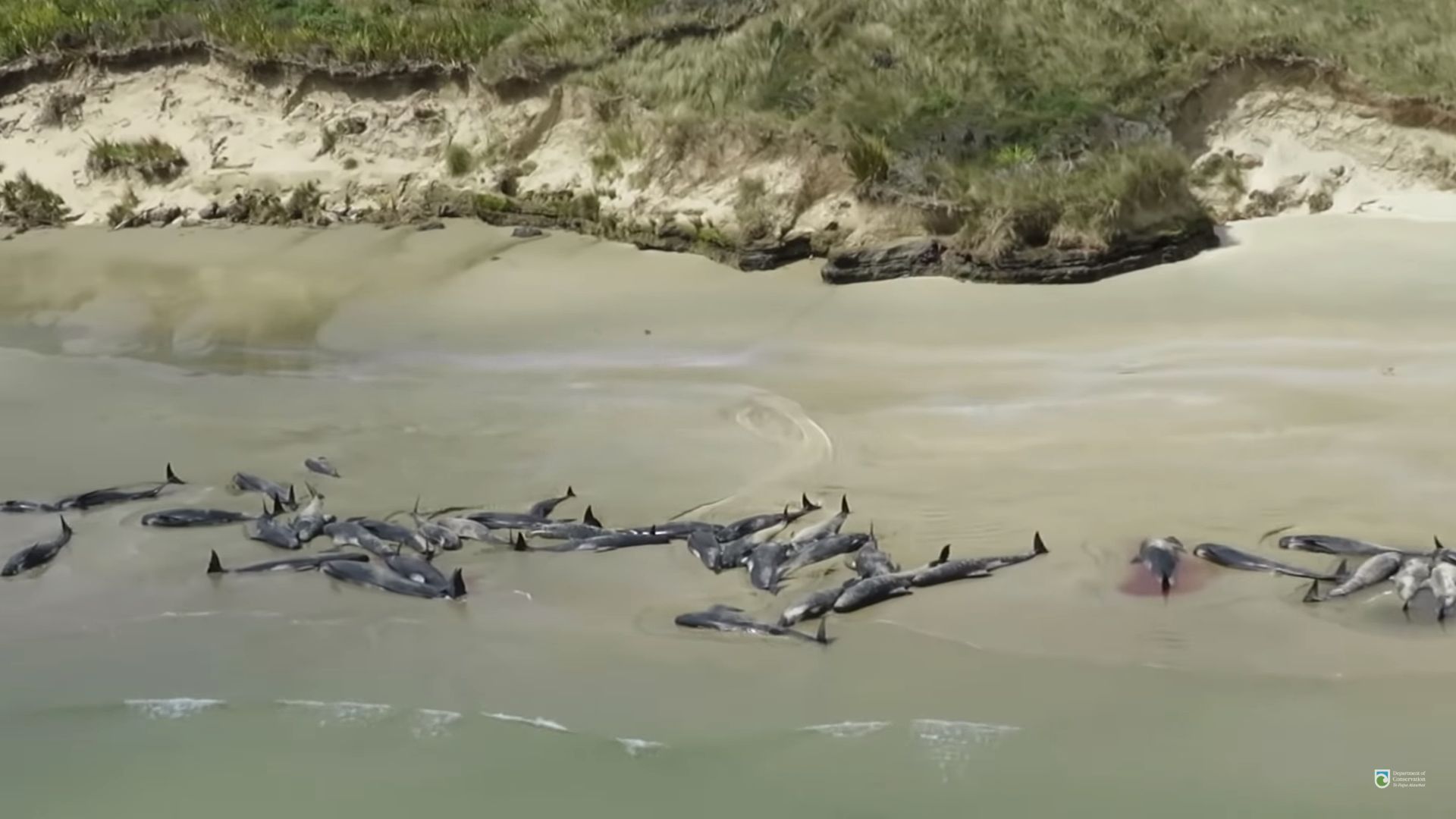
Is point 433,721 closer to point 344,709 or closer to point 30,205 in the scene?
point 344,709

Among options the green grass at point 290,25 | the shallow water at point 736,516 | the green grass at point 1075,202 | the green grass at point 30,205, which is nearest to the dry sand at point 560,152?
the green grass at point 30,205

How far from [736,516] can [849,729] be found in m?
2.19

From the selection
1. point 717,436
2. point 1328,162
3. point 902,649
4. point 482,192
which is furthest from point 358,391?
point 1328,162

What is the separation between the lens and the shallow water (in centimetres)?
436

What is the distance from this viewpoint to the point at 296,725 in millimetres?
4738

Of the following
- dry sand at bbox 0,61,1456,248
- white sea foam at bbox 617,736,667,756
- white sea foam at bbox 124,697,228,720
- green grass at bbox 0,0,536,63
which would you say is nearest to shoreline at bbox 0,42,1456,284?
dry sand at bbox 0,61,1456,248

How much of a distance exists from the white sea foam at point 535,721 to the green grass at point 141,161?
1104 centimetres

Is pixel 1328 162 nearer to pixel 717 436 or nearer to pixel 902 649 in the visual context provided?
pixel 717 436

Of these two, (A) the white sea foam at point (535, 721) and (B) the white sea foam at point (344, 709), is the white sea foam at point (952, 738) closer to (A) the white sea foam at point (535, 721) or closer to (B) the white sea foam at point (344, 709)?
(A) the white sea foam at point (535, 721)

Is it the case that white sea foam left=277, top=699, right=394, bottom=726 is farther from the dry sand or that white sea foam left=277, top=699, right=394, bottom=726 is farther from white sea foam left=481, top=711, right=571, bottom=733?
the dry sand

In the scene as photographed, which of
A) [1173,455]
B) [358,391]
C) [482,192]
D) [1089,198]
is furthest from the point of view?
[482,192]

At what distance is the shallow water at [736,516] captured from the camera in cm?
436

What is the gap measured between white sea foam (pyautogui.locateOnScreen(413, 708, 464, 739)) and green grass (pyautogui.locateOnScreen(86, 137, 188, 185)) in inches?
429

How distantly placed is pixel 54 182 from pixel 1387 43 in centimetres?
1385
